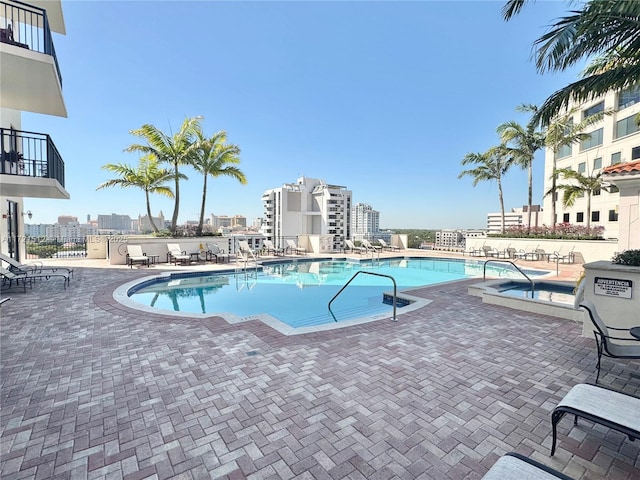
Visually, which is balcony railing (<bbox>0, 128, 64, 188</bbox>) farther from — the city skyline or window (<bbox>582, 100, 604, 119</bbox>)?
window (<bbox>582, 100, 604, 119</bbox>)

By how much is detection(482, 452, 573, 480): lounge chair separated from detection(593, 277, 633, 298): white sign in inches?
168

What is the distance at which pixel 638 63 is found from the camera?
17.9ft

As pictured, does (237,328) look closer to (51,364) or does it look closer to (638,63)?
(51,364)

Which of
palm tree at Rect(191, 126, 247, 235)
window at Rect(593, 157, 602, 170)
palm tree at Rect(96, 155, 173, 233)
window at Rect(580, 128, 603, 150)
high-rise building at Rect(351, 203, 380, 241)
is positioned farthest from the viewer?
high-rise building at Rect(351, 203, 380, 241)

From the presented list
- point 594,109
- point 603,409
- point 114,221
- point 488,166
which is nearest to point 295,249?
point 488,166

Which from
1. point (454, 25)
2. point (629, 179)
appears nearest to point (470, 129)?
point (454, 25)

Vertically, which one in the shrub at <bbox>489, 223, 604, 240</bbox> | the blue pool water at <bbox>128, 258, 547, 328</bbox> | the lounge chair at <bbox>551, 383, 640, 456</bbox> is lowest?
the blue pool water at <bbox>128, 258, 547, 328</bbox>

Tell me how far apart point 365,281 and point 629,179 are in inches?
321

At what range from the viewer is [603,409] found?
220 cm

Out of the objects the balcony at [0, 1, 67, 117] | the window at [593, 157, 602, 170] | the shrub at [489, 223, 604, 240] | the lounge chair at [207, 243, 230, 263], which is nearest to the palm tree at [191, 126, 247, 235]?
the lounge chair at [207, 243, 230, 263]

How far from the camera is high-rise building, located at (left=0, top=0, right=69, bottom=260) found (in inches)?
279

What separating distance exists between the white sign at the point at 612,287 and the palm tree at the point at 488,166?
19.0m

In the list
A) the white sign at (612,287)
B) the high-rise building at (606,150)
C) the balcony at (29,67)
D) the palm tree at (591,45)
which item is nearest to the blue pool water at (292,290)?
the white sign at (612,287)

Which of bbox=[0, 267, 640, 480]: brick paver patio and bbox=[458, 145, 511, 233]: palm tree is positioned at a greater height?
bbox=[458, 145, 511, 233]: palm tree
